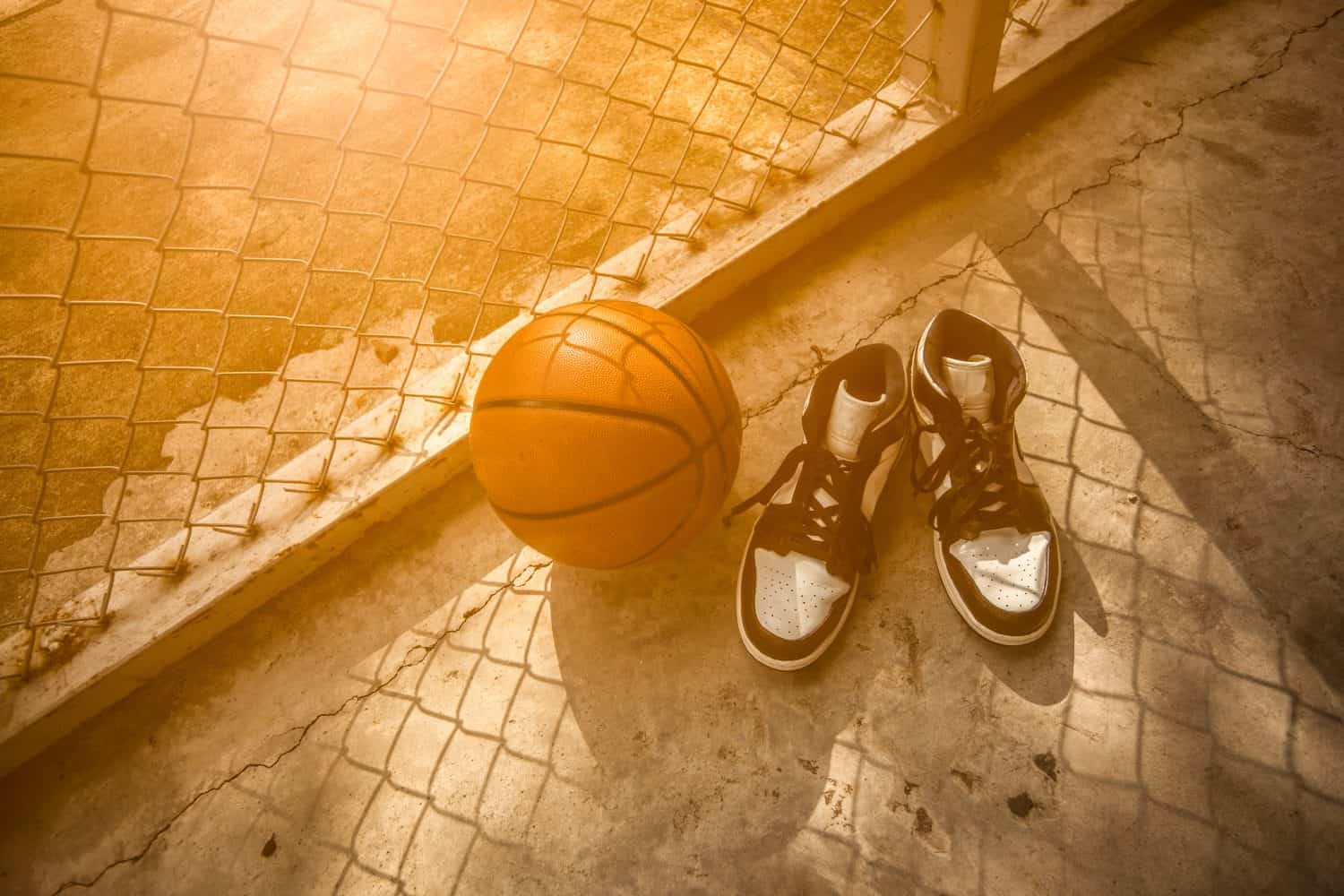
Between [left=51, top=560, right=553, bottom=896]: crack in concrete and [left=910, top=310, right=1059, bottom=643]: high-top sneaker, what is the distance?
113cm

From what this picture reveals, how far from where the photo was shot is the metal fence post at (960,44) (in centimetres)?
227

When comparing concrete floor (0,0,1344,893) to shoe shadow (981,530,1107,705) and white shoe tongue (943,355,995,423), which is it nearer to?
shoe shadow (981,530,1107,705)

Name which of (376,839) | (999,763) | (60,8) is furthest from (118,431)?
(60,8)

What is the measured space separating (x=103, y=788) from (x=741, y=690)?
1.71 m

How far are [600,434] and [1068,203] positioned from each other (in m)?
1.98

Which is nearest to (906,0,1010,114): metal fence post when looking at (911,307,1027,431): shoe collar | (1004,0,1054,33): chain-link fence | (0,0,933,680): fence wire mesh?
(0,0,933,680): fence wire mesh

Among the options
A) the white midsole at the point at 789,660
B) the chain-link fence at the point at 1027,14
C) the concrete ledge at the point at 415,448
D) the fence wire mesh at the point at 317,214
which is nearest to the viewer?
the white midsole at the point at 789,660

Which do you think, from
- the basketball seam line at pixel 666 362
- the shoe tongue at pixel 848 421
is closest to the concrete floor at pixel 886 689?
the shoe tongue at pixel 848 421

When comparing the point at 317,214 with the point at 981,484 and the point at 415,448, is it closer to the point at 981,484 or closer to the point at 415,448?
the point at 415,448

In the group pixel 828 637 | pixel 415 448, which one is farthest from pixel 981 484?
pixel 415 448

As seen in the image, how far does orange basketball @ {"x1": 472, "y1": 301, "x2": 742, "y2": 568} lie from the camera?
1611 millimetres

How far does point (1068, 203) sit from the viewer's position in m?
2.56

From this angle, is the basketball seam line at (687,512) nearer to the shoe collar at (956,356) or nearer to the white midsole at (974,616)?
the shoe collar at (956,356)

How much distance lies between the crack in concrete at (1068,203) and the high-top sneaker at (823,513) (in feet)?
1.08
